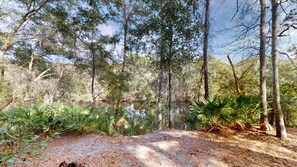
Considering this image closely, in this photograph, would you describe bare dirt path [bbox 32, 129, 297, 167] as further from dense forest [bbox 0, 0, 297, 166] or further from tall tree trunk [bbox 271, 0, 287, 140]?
tall tree trunk [bbox 271, 0, 287, 140]

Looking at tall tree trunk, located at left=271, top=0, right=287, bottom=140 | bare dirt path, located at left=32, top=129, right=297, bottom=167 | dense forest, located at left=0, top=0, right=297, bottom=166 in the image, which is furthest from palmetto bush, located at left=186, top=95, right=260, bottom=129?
tall tree trunk, located at left=271, top=0, right=287, bottom=140

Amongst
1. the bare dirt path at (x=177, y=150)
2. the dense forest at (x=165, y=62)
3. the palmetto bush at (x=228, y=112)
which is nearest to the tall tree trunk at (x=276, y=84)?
the dense forest at (x=165, y=62)

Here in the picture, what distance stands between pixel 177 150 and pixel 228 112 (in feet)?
6.63

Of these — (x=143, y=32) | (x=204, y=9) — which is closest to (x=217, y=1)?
(x=204, y=9)

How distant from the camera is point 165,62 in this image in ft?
23.0

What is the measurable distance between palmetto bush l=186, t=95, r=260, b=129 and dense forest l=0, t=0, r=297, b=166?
3cm

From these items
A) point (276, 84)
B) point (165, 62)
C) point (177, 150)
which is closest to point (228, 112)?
point (276, 84)

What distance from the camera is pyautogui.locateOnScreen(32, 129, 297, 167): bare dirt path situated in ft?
9.34

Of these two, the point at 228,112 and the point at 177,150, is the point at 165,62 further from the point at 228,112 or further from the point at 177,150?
the point at 177,150

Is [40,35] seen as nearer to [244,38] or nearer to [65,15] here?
[65,15]

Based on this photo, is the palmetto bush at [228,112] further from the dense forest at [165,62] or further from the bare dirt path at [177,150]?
the bare dirt path at [177,150]

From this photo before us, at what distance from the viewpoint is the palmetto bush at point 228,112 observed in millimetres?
4375

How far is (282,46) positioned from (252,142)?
3342 mm

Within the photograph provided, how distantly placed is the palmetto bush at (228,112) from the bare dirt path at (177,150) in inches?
14.6
